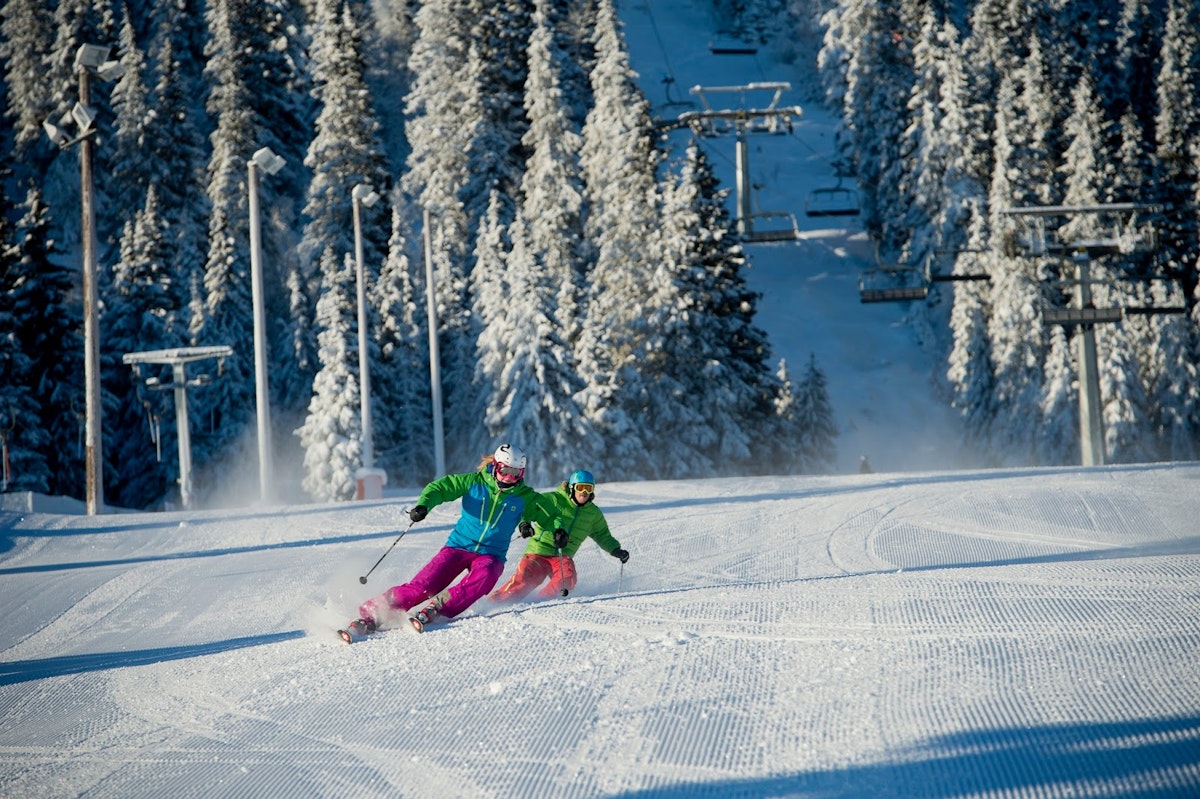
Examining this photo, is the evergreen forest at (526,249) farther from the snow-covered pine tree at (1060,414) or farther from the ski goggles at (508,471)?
the ski goggles at (508,471)

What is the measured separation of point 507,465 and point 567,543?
108 cm

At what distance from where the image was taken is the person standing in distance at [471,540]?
28.2 ft

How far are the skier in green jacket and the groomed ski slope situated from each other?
446mm

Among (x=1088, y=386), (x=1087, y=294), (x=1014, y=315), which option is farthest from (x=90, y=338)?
(x=1014, y=315)

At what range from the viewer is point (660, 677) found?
21.2 feet

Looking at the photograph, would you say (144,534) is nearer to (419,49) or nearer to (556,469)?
(556,469)

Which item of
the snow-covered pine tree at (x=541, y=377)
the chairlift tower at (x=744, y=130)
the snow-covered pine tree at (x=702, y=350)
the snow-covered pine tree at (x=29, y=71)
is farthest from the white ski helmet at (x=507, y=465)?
the snow-covered pine tree at (x=29, y=71)

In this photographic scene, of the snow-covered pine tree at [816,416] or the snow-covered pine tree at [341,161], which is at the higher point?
the snow-covered pine tree at [341,161]

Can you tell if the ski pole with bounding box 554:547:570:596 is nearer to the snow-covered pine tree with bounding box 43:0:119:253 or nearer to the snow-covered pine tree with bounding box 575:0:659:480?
the snow-covered pine tree with bounding box 575:0:659:480

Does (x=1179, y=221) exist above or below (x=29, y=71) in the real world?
below

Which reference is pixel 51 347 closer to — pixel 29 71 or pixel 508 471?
pixel 29 71

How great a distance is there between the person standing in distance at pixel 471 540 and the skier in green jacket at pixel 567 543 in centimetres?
46

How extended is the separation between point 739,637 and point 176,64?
54486 mm

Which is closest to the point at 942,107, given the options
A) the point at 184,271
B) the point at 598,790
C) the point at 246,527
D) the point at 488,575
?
the point at 184,271
